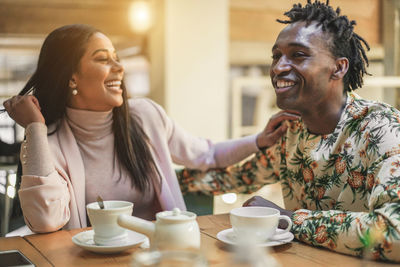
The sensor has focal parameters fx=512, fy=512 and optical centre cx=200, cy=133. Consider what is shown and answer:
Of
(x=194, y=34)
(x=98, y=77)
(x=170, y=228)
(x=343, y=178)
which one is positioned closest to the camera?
(x=170, y=228)

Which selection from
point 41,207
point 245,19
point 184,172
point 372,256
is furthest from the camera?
point 245,19

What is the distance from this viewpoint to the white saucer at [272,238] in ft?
4.03

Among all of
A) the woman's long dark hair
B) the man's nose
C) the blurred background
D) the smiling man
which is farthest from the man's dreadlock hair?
the blurred background

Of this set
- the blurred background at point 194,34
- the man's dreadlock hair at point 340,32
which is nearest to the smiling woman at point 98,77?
the man's dreadlock hair at point 340,32

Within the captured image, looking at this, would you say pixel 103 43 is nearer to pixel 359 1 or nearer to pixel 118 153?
pixel 118 153

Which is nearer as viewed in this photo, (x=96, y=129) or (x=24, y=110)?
(x=24, y=110)

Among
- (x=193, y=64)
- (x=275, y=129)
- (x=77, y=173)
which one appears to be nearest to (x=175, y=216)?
(x=77, y=173)

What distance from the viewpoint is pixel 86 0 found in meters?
3.70

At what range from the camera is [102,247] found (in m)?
1.20

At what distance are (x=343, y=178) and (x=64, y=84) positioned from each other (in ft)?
3.47

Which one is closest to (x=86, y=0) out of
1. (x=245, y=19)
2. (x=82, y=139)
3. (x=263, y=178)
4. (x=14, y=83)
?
(x=245, y=19)

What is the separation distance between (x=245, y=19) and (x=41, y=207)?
292cm

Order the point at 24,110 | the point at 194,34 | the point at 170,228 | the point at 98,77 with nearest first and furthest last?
the point at 170,228 → the point at 24,110 → the point at 98,77 → the point at 194,34

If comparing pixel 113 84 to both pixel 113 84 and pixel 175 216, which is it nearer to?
pixel 113 84
